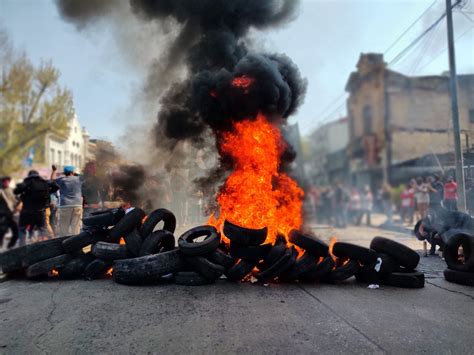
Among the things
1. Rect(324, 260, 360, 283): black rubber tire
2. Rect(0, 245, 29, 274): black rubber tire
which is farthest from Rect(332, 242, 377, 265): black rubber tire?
Rect(0, 245, 29, 274): black rubber tire

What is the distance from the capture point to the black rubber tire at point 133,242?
5.68 m

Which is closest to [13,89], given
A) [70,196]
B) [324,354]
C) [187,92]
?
[70,196]

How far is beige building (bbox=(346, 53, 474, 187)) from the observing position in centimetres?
2050

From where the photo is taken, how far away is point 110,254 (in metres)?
5.67

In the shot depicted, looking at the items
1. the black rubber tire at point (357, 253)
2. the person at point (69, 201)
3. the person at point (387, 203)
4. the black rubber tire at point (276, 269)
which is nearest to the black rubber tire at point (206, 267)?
the black rubber tire at point (276, 269)

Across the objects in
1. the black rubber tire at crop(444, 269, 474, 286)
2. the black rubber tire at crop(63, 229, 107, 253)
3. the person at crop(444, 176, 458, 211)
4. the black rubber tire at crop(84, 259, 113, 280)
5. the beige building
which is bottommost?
the black rubber tire at crop(444, 269, 474, 286)

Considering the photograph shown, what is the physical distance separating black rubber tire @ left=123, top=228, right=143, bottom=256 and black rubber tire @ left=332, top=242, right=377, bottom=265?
326cm

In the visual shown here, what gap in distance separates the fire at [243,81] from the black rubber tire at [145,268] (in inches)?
155

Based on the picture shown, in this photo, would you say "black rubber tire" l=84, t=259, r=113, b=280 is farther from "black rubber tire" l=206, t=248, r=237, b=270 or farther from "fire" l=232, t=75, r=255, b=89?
"fire" l=232, t=75, r=255, b=89

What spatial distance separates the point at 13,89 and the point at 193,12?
8534mm

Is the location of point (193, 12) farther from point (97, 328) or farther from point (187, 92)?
point (97, 328)

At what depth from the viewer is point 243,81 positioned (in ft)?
24.5

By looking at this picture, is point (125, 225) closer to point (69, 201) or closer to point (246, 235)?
point (246, 235)

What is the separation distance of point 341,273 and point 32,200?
699 cm
